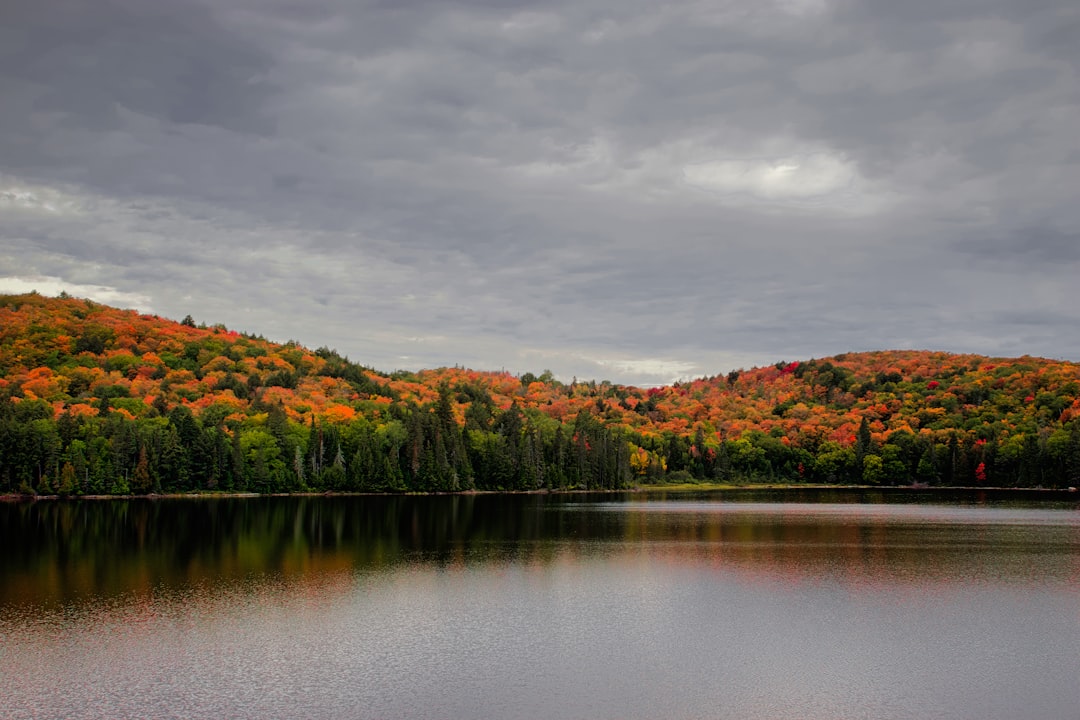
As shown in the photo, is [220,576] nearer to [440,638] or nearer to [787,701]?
[440,638]

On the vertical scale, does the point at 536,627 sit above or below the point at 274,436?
below

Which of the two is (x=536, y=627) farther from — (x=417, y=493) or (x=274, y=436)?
(x=274, y=436)

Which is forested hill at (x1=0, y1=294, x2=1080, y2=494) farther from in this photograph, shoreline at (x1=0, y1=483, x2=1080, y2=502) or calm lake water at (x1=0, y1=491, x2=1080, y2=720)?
calm lake water at (x1=0, y1=491, x2=1080, y2=720)

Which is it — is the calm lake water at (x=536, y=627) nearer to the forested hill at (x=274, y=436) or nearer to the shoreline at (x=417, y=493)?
the shoreline at (x=417, y=493)

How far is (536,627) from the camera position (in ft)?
114

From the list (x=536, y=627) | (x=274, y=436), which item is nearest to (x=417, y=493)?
(x=274, y=436)

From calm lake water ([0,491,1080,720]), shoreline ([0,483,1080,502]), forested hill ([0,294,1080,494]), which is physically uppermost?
forested hill ([0,294,1080,494])

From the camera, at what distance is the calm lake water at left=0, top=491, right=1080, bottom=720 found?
25688mm

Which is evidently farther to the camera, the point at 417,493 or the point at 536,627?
the point at 417,493

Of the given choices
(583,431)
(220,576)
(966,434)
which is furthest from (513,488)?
(220,576)

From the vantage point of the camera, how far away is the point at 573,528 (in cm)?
7788

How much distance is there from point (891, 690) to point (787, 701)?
12.5 ft

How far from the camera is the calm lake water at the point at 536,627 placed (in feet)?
84.3

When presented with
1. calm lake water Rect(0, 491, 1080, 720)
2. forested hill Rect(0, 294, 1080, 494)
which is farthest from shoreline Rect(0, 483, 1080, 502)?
calm lake water Rect(0, 491, 1080, 720)
